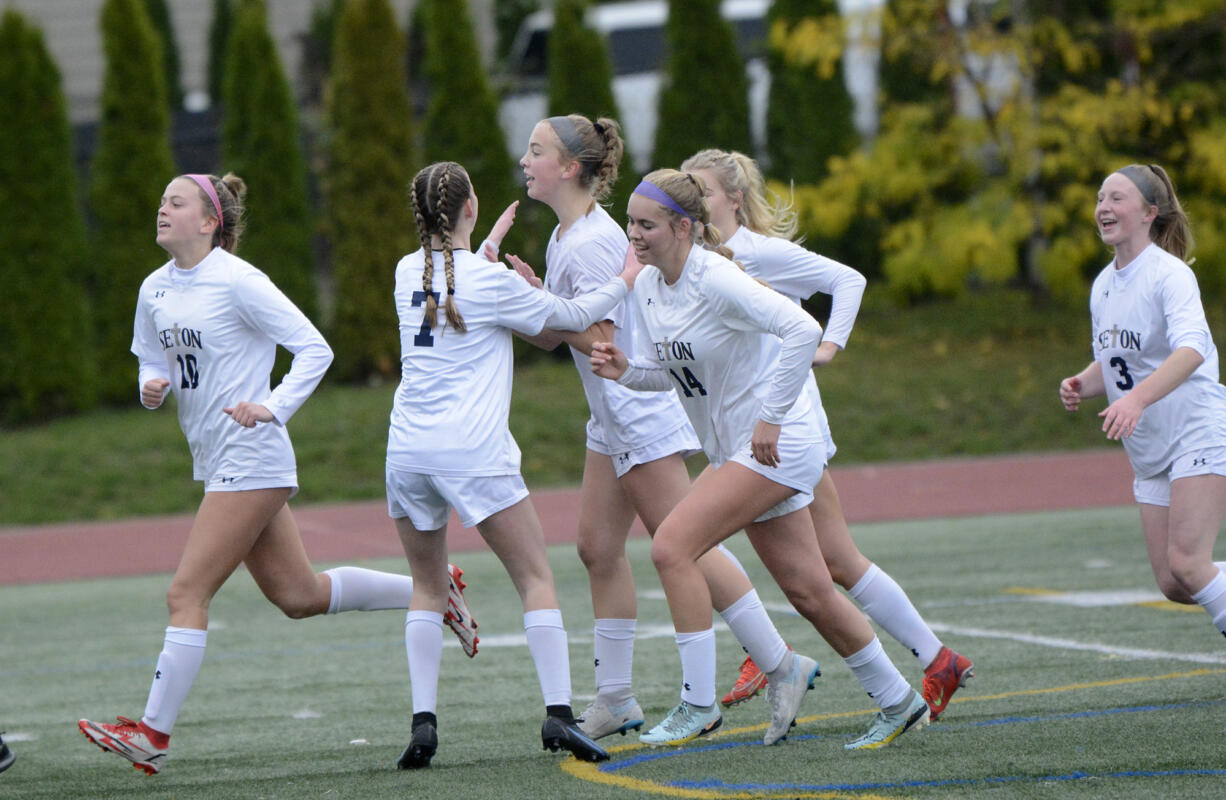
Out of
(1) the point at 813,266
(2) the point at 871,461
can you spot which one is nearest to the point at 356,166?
(2) the point at 871,461

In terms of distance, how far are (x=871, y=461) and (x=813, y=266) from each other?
1109 cm

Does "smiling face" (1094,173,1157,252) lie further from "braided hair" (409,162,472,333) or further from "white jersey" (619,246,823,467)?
"braided hair" (409,162,472,333)

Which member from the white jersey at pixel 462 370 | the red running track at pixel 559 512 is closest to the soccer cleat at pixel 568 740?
the white jersey at pixel 462 370

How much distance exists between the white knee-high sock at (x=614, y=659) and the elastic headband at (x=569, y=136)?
1720 mm

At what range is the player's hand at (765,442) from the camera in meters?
4.84

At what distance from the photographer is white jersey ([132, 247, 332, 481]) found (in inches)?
215

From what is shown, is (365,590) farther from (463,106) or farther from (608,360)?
(463,106)

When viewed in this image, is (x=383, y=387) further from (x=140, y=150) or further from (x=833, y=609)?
(x=833, y=609)

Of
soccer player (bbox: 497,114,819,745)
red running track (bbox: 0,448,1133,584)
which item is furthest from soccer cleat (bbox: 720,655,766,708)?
red running track (bbox: 0,448,1133,584)

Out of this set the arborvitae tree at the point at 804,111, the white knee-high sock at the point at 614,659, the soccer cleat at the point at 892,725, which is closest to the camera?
the soccer cleat at the point at 892,725

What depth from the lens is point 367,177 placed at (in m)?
19.2

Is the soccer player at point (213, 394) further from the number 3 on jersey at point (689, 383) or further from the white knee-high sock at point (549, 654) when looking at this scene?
the number 3 on jersey at point (689, 383)

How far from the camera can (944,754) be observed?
4988 millimetres

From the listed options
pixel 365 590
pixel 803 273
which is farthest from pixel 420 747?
pixel 803 273
